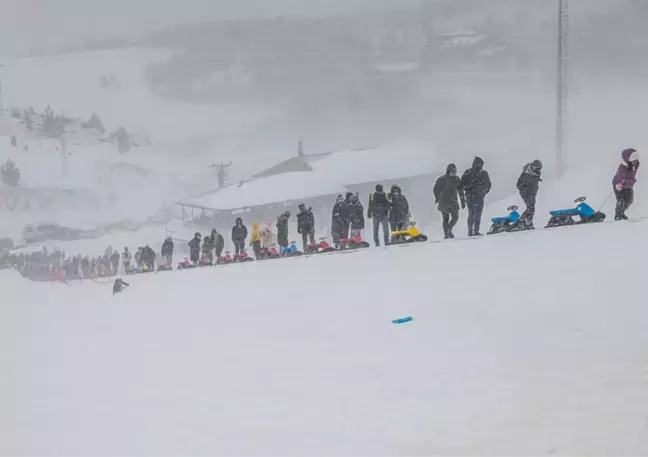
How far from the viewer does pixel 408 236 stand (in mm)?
5754

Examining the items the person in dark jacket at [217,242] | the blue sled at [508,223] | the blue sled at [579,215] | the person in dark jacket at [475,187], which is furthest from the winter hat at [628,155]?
the person in dark jacket at [217,242]

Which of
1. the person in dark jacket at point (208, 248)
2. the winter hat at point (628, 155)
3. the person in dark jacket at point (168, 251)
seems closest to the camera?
the winter hat at point (628, 155)

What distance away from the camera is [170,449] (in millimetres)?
2713

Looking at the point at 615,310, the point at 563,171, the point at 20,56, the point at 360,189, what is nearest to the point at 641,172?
the point at 563,171

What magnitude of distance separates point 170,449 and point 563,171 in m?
6.64

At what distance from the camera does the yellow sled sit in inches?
225

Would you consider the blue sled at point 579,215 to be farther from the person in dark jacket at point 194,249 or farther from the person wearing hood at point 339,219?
the person in dark jacket at point 194,249

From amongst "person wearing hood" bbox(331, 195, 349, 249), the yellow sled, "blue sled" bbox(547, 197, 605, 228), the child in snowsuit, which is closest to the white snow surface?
"blue sled" bbox(547, 197, 605, 228)

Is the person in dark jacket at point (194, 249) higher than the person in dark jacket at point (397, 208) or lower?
lower

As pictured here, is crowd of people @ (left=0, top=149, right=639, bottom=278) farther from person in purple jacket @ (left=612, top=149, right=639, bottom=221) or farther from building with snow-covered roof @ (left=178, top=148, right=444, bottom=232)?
building with snow-covered roof @ (left=178, top=148, right=444, bottom=232)

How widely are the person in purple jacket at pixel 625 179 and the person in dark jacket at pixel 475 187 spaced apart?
38.8 inches

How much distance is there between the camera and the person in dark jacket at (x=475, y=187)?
17.5ft

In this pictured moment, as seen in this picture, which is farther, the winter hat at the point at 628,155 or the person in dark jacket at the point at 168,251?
the person in dark jacket at the point at 168,251

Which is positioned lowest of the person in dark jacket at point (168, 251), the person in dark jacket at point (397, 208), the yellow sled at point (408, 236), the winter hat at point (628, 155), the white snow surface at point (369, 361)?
the white snow surface at point (369, 361)
